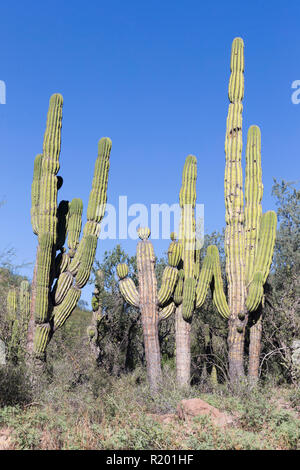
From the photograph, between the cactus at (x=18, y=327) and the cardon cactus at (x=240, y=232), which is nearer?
the cactus at (x=18, y=327)

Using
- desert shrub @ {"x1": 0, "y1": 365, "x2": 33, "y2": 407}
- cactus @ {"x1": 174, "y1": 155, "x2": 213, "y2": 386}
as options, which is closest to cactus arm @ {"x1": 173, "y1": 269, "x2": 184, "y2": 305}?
cactus @ {"x1": 174, "y1": 155, "x2": 213, "y2": 386}

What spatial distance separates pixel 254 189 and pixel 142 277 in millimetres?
3609

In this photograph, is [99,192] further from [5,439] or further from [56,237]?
[5,439]

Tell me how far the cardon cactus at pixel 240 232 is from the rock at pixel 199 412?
12.0 feet

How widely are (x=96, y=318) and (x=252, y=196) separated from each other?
5838 millimetres

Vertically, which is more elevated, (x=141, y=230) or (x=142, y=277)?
(x=141, y=230)

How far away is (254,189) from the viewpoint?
12227 mm

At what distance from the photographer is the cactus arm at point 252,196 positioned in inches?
474

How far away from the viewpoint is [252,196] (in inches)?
482

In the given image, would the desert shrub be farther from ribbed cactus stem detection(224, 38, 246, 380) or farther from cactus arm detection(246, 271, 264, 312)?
cactus arm detection(246, 271, 264, 312)

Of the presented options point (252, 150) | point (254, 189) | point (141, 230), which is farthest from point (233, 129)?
point (141, 230)

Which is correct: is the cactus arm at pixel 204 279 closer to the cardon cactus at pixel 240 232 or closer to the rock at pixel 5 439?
the cardon cactus at pixel 240 232

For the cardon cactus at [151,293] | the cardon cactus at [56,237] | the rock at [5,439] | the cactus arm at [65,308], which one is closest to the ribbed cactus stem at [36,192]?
the cardon cactus at [56,237]
